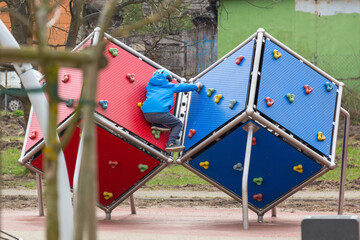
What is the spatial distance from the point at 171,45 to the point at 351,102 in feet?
23.0

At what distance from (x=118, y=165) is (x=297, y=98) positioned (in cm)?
226

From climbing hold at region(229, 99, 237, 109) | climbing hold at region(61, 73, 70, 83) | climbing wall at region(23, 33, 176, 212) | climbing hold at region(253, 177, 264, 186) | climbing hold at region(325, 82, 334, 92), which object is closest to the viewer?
climbing hold at region(229, 99, 237, 109)

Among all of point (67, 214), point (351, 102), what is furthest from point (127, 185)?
point (351, 102)

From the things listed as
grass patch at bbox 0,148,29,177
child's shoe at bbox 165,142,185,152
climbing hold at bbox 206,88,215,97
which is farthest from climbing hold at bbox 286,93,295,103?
grass patch at bbox 0,148,29,177

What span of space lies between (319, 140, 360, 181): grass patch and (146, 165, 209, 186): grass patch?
245cm

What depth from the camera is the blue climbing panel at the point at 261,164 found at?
8.16m

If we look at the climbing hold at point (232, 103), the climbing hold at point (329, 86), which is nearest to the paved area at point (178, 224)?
the climbing hold at point (232, 103)

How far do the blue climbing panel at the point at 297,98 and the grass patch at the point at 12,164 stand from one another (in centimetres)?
789

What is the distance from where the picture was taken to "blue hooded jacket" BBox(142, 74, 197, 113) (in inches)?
331

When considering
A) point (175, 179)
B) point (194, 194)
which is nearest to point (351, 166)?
point (175, 179)

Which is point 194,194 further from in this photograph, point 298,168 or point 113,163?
point 298,168

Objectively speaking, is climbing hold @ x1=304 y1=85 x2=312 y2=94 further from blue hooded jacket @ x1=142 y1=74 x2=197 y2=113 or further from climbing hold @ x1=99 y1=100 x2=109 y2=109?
climbing hold @ x1=99 y1=100 x2=109 y2=109

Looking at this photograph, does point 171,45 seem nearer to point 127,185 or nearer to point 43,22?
point 127,185

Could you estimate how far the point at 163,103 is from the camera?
27.8 ft
